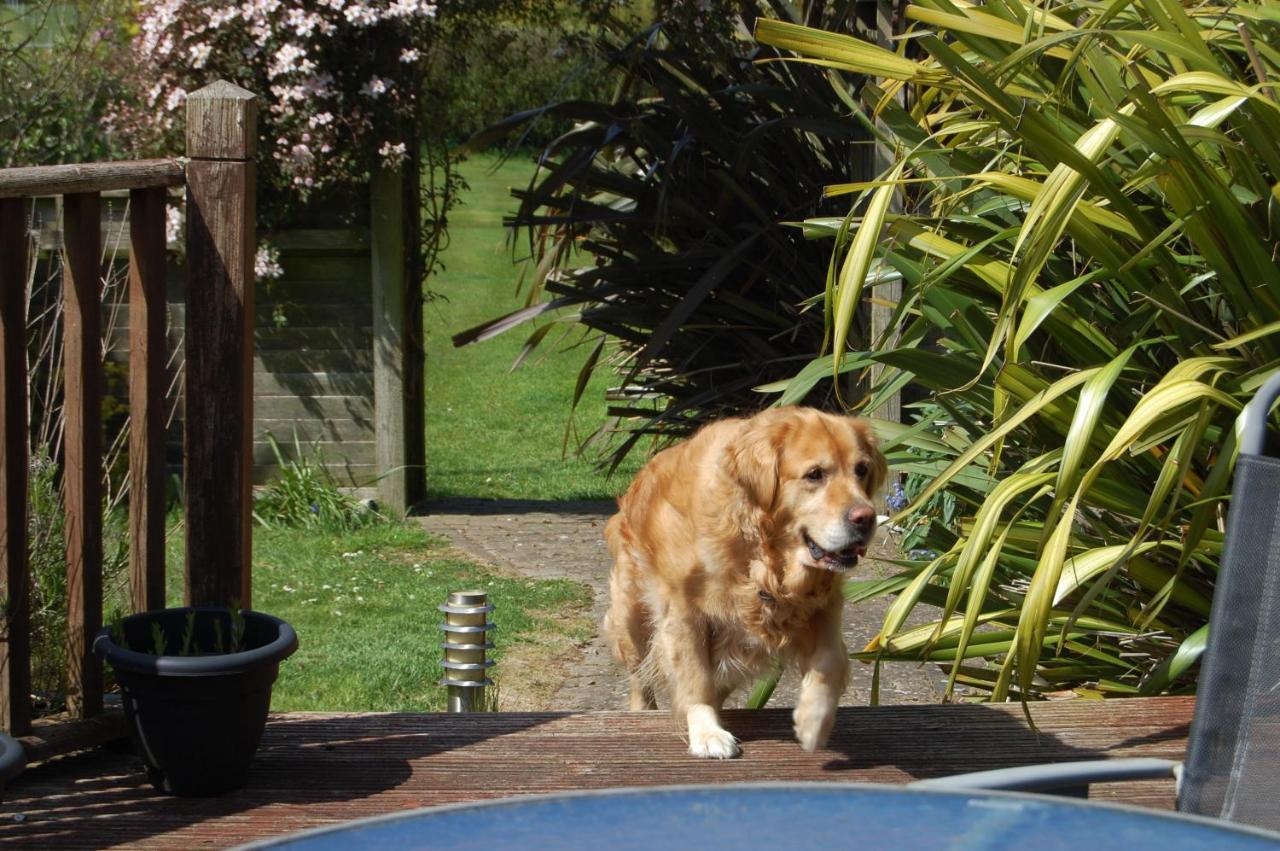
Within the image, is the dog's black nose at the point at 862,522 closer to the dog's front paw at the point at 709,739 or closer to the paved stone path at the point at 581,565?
the dog's front paw at the point at 709,739

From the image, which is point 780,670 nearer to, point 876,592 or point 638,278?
point 876,592

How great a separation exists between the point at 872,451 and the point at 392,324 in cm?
480

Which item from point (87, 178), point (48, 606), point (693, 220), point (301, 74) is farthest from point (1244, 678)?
point (301, 74)

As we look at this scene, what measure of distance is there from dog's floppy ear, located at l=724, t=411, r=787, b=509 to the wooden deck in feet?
1.93

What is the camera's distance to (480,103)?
994 cm

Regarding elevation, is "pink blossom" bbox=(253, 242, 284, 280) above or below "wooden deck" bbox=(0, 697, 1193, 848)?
above

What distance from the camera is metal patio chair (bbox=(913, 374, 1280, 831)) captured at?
6.98 ft

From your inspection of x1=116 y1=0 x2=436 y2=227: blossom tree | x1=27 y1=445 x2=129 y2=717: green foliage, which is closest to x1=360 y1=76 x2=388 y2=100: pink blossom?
x1=116 y1=0 x2=436 y2=227: blossom tree

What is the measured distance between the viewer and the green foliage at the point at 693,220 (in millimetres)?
7234

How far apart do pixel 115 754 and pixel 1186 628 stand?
8.60 feet

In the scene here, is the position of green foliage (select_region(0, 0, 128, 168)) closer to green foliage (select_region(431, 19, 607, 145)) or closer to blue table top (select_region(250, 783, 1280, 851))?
green foliage (select_region(431, 19, 607, 145))

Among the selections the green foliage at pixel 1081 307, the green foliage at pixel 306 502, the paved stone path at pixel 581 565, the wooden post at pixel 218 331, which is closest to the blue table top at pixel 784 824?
the green foliage at pixel 1081 307

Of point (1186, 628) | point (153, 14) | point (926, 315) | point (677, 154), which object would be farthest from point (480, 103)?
point (1186, 628)

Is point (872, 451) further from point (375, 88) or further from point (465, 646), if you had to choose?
point (375, 88)
